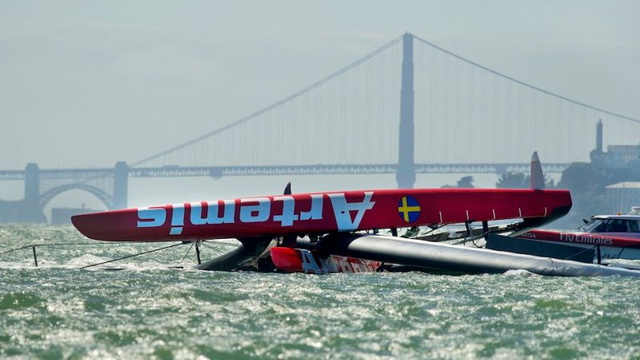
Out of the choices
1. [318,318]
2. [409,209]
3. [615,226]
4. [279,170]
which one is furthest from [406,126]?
[318,318]

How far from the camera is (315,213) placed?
17.0 meters

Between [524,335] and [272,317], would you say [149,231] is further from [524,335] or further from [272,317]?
[524,335]

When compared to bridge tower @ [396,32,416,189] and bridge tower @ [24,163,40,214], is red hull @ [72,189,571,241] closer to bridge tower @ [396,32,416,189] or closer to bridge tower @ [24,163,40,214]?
bridge tower @ [396,32,416,189]

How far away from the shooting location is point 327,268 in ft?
53.7

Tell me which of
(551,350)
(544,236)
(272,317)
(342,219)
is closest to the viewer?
(551,350)

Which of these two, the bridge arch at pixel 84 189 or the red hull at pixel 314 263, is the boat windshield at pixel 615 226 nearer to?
the red hull at pixel 314 263

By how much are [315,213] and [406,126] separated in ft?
247

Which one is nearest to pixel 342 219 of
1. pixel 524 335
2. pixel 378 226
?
pixel 378 226

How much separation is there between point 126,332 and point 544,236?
38.2 feet

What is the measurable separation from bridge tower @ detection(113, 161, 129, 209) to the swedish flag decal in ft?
226

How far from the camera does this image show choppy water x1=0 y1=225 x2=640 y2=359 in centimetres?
888

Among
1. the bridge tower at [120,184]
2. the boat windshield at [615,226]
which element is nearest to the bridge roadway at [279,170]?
the bridge tower at [120,184]

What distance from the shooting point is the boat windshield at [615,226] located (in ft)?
69.3

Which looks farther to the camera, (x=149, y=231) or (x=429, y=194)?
(x=429, y=194)
